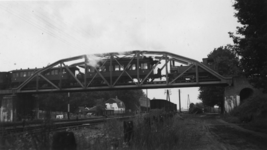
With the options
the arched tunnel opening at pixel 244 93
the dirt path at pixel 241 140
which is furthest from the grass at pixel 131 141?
the arched tunnel opening at pixel 244 93

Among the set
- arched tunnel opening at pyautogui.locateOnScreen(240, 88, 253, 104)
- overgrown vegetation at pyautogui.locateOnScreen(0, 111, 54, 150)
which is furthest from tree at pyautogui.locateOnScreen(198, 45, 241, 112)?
overgrown vegetation at pyautogui.locateOnScreen(0, 111, 54, 150)

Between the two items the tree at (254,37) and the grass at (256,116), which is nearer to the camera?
the tree at (254,37)

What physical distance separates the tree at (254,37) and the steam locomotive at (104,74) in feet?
70.2

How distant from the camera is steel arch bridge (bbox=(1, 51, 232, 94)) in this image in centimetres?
3634

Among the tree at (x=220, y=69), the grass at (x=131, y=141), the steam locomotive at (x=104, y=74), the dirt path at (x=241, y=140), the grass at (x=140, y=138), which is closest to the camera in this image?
the grass at (x=131, y=141)

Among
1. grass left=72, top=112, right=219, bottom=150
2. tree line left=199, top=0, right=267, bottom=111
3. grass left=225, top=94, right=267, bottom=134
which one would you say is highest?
tree line left=199, top=0, right=267, bottom=111

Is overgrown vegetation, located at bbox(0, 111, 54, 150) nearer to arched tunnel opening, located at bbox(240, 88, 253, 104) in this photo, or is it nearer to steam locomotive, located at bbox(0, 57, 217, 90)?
steam locomotive, located at bbox(0, 57, 217, 90)

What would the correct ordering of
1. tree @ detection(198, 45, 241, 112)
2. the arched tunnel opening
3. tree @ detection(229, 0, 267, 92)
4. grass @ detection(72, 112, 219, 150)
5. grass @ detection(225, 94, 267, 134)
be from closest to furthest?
grass @ detection(72, 112, 219, 150) < tree @ detection(229, 0, 267, 92) < grass @ detection(225, 94, 267, 134) < the arched tunnel opening < tree @ detection(198, 45, 241, 112)

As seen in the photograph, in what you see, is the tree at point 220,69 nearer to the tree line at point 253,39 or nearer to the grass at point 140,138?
the tree line at point 253,39

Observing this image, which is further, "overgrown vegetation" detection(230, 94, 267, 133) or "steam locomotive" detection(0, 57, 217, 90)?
"steam locomotive" detection(0, 57, 217, 90)

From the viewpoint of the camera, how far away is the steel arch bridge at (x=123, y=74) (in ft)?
119

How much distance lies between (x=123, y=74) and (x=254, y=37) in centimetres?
2429

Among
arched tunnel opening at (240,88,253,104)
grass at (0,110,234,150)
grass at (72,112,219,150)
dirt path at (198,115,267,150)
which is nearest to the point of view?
grass at (0,110,234,150)

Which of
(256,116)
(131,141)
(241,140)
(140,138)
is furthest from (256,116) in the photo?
(131,141)
